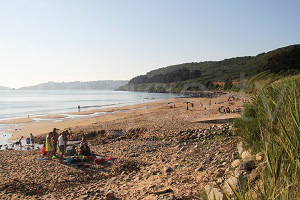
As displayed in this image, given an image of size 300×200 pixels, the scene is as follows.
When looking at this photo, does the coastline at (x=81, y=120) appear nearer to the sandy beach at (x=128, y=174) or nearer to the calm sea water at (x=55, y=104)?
the sandy beach at (x=128, y=174)

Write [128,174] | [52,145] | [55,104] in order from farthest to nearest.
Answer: [55,104], [52,145], [128,174]

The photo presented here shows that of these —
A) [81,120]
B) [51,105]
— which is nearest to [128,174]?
[81,120]

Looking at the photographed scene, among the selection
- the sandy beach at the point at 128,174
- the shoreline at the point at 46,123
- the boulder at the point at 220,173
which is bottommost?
the shoreline at the point at 46,123

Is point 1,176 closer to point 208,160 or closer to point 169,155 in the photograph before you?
point 169,155

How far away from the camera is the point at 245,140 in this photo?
698 cm

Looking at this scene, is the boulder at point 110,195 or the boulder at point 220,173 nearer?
the boulder at point 220,173

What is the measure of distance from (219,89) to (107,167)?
82.3 meters

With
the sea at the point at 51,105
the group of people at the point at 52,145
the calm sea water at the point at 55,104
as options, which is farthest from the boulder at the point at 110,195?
the calm sea water at the point at 55,104

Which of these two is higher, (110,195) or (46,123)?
(110,195)

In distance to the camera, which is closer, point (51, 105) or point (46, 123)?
point (46, 123)

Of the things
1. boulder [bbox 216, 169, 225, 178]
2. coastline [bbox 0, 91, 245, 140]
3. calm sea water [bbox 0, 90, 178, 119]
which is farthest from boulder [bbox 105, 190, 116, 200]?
calm sea water [bbox 0, 90, 178, 119]

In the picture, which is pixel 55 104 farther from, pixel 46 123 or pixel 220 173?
pixel 220 173

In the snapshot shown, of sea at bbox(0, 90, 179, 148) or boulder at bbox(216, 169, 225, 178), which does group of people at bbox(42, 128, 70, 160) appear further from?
sea at bbox(0, 90, 179, 148)

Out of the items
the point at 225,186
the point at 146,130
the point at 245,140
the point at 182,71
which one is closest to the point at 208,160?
the point at 245,140
